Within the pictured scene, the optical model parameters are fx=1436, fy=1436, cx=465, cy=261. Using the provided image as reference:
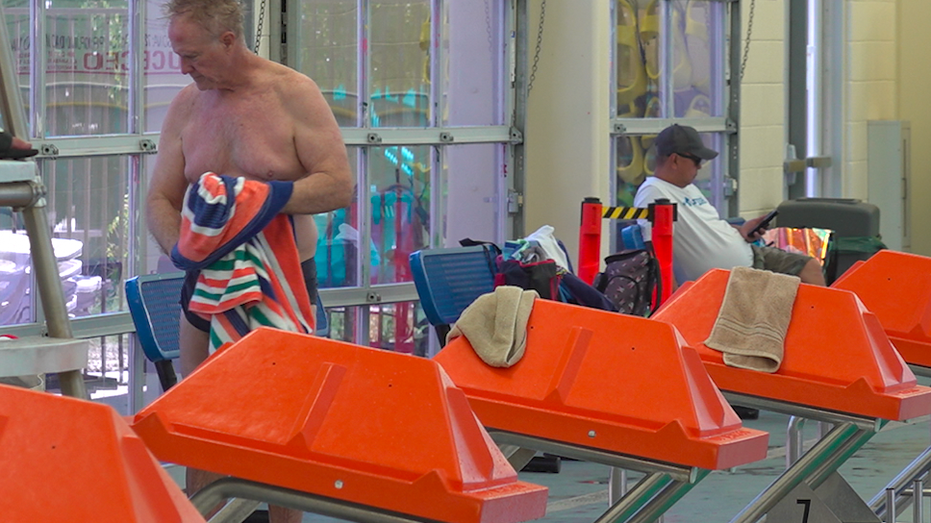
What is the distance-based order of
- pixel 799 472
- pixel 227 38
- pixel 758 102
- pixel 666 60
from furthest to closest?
pixel 758 102, pixel 666 60, pixel 227 38, pixel 799 472

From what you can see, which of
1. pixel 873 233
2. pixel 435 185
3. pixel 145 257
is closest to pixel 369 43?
pixel 435 185

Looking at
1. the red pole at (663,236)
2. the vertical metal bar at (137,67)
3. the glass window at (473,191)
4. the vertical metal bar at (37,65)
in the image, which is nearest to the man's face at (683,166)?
the red pole at (663,236)

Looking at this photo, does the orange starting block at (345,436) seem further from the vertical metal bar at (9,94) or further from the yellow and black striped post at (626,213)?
the yellow and black striped post at (626,213)

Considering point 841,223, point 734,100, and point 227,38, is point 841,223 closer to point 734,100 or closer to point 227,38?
point 734,100

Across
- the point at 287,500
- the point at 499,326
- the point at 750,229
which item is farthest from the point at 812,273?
the point at 287,500

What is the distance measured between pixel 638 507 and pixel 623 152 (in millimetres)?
4289

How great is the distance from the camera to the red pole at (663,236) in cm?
530

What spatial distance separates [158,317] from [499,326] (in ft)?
6.17

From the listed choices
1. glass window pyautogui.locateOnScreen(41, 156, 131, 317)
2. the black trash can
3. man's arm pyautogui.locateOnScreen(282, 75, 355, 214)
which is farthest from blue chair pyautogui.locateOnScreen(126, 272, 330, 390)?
the black trash can

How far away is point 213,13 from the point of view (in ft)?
9.87

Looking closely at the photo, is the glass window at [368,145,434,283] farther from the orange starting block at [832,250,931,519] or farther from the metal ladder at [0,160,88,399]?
the metal ladder at [0,160,88,399]

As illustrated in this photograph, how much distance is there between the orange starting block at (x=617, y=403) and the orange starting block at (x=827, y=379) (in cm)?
38

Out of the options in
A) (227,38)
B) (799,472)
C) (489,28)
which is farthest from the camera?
(489,28)

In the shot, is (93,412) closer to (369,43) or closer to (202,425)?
(202,425)
